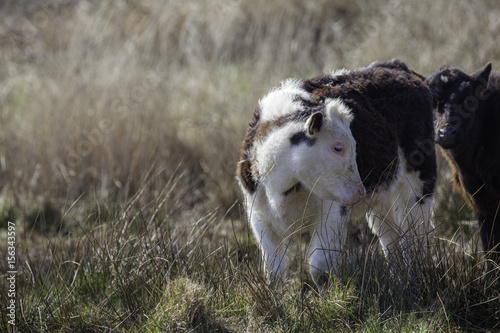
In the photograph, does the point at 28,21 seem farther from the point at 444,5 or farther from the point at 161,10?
the point at 444,5

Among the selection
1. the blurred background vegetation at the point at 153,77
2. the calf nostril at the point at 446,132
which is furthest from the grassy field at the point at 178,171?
the calf nostril at the point at 446,132

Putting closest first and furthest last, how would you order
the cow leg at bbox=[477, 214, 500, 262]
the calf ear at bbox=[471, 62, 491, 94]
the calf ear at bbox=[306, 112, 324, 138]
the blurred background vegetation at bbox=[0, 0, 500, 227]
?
the calf ear at bbox=[306, 112, 324, 138], the calf ear at bbox=[471, 62, 491, 94], the cow leg at bbox=[477, 214, 500, 262], the blurred background vegetation at bbox=[0, 0, 500, 227]

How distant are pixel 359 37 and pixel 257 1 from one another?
10.6 ft

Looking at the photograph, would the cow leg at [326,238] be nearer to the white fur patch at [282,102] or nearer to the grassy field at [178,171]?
the grassy field at [178,171]

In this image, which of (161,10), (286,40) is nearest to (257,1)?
(161,10)

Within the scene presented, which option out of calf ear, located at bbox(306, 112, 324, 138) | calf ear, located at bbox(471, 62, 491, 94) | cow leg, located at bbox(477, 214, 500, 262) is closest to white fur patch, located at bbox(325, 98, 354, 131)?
calf ear, located at bbox(306, 112, 324, 138)

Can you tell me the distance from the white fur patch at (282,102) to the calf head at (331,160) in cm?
29

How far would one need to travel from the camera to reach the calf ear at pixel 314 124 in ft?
14.0

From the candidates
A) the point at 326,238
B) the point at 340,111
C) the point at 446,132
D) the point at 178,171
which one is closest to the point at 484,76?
the point at 446,132

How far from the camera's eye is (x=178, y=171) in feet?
30.3

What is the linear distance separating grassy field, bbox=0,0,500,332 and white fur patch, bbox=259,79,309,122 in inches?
39.6

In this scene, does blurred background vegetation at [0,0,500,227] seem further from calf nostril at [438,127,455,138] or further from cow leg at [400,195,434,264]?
cow leg at [400,195,434,264]

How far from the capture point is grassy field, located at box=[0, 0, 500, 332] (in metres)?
4.54

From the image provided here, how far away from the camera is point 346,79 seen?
5.13 meters
